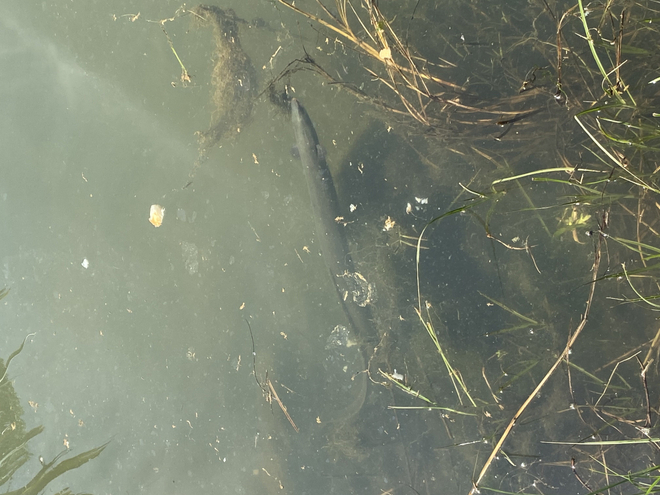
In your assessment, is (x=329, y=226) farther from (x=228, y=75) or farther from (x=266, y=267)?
(x=228, y=75)

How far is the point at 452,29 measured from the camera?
1.86m

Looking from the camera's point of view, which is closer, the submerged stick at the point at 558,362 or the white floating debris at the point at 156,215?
the submerged stick at the point at 558,362

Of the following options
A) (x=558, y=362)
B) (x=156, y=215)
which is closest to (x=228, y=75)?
(x=156, y=215)

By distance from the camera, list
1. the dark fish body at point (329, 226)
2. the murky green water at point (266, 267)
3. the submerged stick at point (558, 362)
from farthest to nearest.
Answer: the dark fish body at point (329, 226), the murky green water at point (266, 267), the submerged stick at point (558, 362)

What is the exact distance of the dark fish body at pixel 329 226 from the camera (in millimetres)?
2137

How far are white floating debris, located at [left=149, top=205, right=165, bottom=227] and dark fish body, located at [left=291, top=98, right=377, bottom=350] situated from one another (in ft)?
2.87

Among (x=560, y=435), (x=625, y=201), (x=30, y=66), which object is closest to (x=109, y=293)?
(x=30, y=66)

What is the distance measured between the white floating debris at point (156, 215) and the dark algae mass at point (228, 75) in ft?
1.81

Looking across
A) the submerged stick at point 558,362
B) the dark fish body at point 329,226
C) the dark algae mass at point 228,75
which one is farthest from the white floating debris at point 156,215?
the submerged stick at point 558,362

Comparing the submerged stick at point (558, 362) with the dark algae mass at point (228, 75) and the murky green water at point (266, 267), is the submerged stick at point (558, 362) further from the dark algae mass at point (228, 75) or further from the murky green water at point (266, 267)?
the dark algae mass at point (228, 75)

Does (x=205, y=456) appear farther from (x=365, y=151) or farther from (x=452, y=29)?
(x=452, y=29)

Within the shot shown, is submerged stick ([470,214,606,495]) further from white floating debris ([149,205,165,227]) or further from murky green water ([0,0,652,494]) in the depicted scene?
white floating debris ([149,205,165,227])

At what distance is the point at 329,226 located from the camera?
2172 mm

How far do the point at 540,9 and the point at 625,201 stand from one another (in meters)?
0.82
